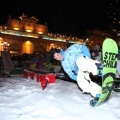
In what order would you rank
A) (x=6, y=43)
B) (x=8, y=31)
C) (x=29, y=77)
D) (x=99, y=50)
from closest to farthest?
1. (x=99, y=50)
2. (x=29, y=77)
3. (x=6, y=43)
4. (x=8, y=31)

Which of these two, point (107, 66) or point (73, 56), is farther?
point (73, 56)

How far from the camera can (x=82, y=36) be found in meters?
68.2

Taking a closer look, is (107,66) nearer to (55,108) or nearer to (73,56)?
(73,56)

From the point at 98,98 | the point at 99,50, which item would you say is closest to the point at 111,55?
the point at 98,98

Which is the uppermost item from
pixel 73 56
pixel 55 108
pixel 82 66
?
pixel 73 56

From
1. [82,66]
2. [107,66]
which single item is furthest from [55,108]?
[107,66]

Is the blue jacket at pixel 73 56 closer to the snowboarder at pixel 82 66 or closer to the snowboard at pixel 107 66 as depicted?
the snowboarder at pixel 82 66

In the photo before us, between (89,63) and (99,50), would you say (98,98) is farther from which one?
(99,50)

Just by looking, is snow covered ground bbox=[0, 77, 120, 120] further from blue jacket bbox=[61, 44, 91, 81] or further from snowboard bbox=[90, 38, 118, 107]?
blue jacket bbox=[61, 44, 91, 81]

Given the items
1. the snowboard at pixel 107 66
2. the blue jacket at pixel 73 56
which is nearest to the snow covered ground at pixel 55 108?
the snowboard at pixel 107 66

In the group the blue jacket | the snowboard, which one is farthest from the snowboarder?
the snowboard

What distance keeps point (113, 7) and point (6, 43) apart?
24611mm

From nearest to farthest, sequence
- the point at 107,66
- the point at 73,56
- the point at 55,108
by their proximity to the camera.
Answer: the point at 107,66
the point at 55,108
the point at 73,56

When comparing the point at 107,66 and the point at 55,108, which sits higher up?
the point at 107,66
